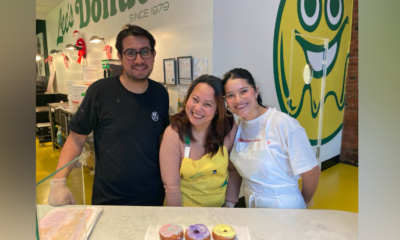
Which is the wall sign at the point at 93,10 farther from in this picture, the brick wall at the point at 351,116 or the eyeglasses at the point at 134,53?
the brick wall at the point at 351,116

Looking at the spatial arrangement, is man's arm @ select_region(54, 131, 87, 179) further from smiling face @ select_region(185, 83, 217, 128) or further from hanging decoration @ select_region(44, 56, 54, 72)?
hanging decoration @ select_region(44, 56, 54, 72)

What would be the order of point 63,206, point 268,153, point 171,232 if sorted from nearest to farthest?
1. point 63,206
2. point 171,232
3. point 268,153

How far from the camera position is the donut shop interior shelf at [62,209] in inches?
27.4

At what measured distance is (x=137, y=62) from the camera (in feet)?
5.22

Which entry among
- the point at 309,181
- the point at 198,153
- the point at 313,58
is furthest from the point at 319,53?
the point at 198,153

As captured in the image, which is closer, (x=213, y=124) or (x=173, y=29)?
(x=213, y=124)

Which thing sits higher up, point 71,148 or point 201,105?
point 201,105

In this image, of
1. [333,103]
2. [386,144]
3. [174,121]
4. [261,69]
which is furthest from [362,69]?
[333,103]

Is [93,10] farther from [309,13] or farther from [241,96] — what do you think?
[241,96]

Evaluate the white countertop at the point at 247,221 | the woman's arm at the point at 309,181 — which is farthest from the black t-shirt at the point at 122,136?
the woman's arm at the point at 309,181

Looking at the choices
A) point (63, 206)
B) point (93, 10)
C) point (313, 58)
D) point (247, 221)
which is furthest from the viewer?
point (93, 10)

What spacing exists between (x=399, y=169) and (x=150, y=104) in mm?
1524

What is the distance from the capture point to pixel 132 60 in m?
1.61

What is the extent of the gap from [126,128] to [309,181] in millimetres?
1125
